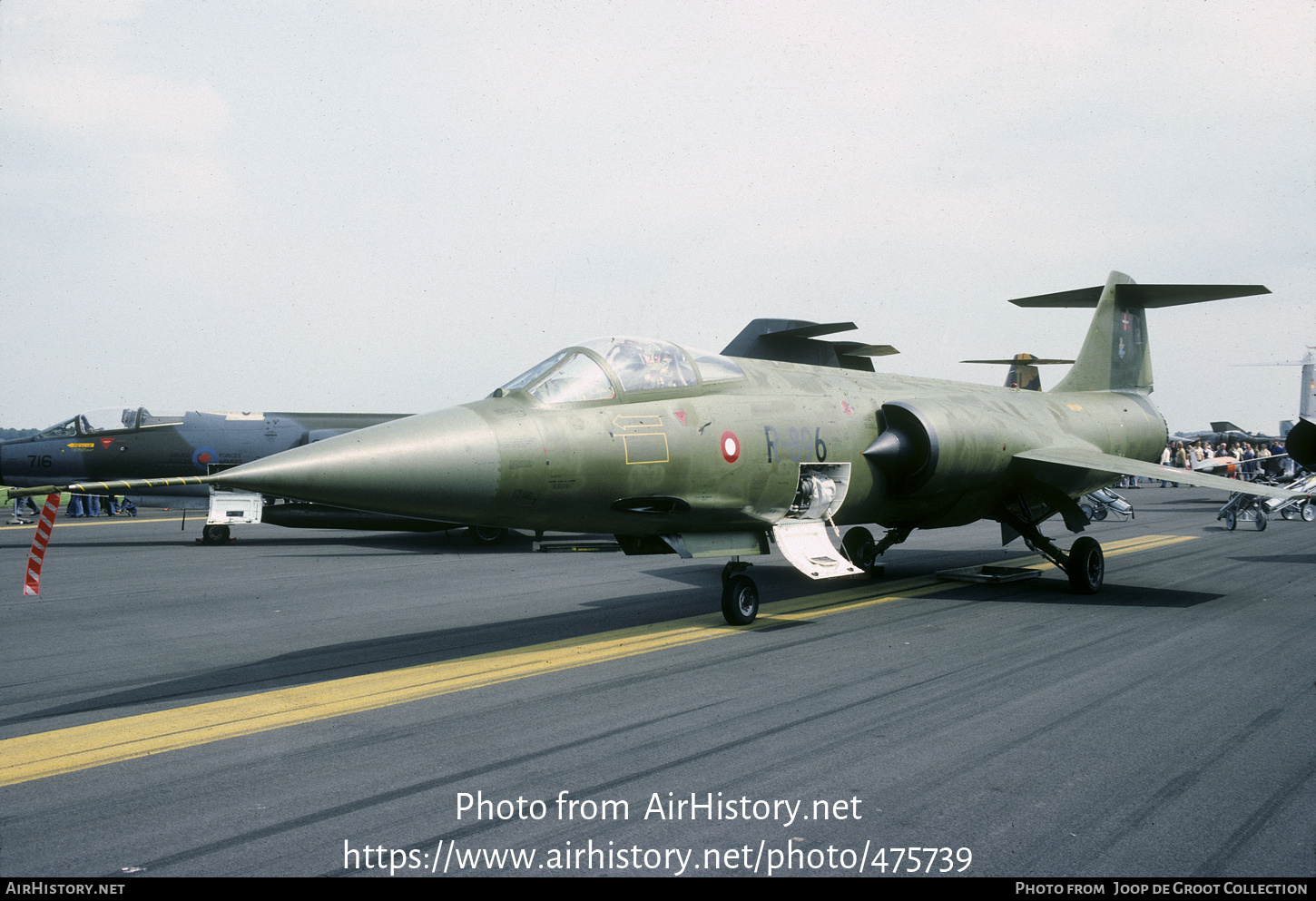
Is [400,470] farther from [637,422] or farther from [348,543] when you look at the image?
[348,543]

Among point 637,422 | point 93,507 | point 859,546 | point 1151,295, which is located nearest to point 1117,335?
point 1151,295

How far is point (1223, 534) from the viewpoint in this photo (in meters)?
19.7

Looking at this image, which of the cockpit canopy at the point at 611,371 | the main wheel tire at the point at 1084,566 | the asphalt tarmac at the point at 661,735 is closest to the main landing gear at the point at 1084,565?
the main wheel tire at the point at 1084,566

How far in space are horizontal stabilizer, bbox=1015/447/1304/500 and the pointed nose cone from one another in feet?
24.3

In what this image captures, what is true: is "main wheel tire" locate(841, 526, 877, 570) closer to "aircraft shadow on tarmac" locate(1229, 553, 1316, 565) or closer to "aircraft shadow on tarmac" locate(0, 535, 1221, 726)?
"aircraft shadow on tarmac" locate(0, 535, 1221, 726)

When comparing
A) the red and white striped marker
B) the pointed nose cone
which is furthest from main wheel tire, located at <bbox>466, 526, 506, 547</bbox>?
the pointed nose cone

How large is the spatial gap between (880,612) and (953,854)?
6256 mm

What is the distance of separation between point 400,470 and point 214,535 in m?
15.8

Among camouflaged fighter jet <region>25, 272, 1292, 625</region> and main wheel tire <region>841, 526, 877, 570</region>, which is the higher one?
camouflaged fighter jet <region>25, 272, 1292, 625</region>

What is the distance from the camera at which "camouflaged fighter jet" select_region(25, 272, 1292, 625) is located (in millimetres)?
6707

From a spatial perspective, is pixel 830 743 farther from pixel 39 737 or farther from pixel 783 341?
pixel 783 341

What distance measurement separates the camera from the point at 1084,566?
11.2m

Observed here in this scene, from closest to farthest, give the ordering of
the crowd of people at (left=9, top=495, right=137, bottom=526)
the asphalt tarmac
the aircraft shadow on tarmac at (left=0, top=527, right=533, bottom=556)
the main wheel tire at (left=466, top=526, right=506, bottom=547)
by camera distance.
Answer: the asphalt tarmac
the aircraft shadow on tarmac at (left=0, top=527, right=533, bottom=556)
the main wheel tire at (left=466, top=526, right=506, bottom=547)
the crowd of people at (left=9, top=495, right=137, bottom=526)

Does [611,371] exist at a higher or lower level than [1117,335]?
lower
